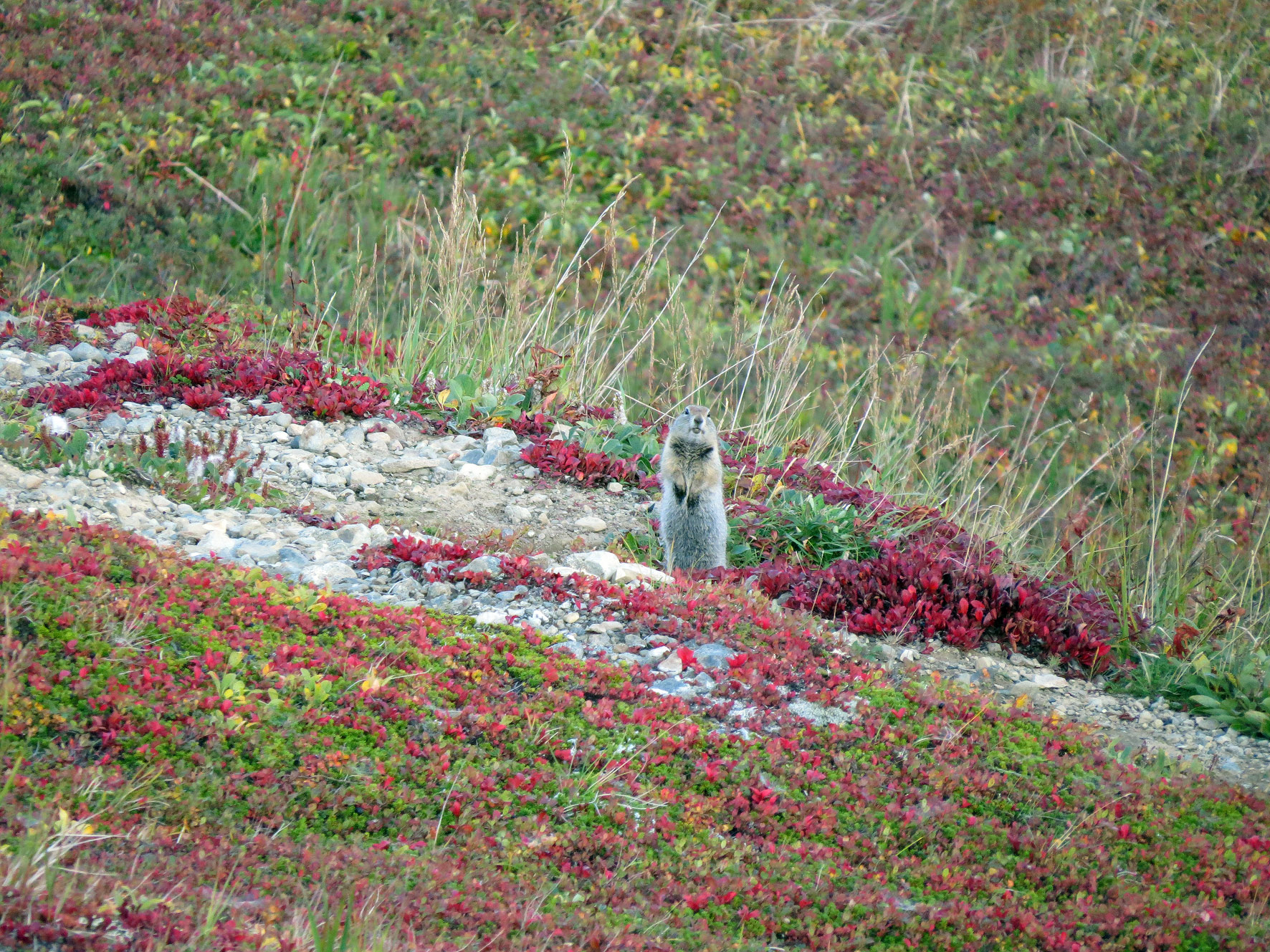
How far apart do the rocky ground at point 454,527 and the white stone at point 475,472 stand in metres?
0.01

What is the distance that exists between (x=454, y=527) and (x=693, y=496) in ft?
5.44

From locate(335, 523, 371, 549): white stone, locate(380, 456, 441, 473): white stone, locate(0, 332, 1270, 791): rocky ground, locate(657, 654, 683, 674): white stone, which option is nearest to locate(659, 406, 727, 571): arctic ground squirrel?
locate(0, 332, 1270, 791): rocky ground

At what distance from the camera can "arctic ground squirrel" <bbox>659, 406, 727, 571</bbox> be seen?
7406 mm

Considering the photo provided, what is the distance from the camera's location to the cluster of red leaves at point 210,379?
8266 millimetres

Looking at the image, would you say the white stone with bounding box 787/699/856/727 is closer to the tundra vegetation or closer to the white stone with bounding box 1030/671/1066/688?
the tundra vegetation

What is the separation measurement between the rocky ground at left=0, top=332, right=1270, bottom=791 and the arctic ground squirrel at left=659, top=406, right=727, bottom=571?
0.54 meters

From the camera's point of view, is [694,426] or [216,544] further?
[694,426]

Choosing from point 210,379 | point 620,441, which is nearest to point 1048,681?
point 620,441

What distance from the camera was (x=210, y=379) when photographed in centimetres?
884

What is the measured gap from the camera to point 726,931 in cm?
402

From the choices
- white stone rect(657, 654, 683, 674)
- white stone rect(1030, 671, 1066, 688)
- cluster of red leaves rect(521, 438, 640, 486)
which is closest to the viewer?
white stone rect(657, 654, 683, 674)

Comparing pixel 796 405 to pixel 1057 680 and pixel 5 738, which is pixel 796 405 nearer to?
pixel 1057 680

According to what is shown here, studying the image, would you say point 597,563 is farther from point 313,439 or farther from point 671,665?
point 313,439

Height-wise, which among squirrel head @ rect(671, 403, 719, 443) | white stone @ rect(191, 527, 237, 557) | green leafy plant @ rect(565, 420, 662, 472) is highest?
squirrel head @ rect(671, 403, 719, 443)
